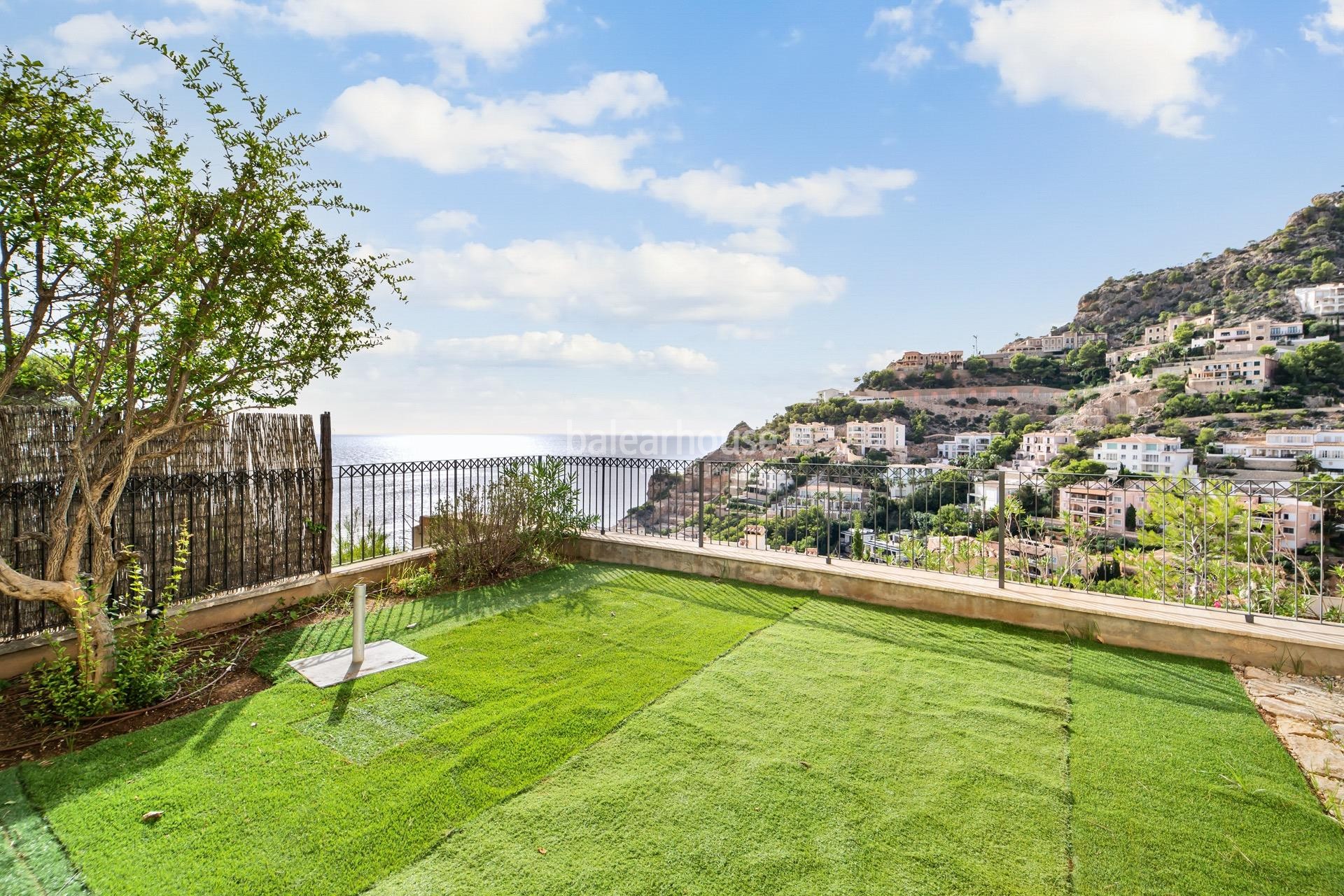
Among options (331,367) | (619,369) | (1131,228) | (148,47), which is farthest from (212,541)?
(1131,228)

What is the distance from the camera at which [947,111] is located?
12938mm

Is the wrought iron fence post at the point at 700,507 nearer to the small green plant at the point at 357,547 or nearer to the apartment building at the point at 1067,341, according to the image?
the small green plant at the point at 357,547

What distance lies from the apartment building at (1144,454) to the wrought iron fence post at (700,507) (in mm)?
20010

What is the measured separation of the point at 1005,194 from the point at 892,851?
21.3 metres

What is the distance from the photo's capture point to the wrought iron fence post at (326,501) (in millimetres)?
5621

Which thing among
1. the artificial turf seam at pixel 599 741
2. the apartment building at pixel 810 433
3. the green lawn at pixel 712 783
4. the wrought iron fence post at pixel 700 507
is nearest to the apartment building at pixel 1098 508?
the green lawn at pixel 712 783

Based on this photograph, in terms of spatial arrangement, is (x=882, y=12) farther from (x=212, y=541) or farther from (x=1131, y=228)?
(x=1131, y=228)

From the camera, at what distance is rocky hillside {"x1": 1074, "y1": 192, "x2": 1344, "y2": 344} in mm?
35281

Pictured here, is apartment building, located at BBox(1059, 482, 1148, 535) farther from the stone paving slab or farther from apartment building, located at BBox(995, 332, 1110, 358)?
apartment building, located at BBox(995, 332, 1110, 358)

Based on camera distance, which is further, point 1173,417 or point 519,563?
point 1173,417

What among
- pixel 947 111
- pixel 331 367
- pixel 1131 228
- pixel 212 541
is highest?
pixel 1131 228

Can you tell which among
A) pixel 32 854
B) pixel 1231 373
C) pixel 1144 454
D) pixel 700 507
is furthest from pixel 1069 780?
pixel 1231 373

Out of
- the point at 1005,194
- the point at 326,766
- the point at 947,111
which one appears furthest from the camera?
the point at 1005,194

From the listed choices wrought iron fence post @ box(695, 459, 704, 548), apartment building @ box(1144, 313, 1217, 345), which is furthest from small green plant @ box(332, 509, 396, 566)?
apartment building @ box(1144, 313, 1217, 345)
